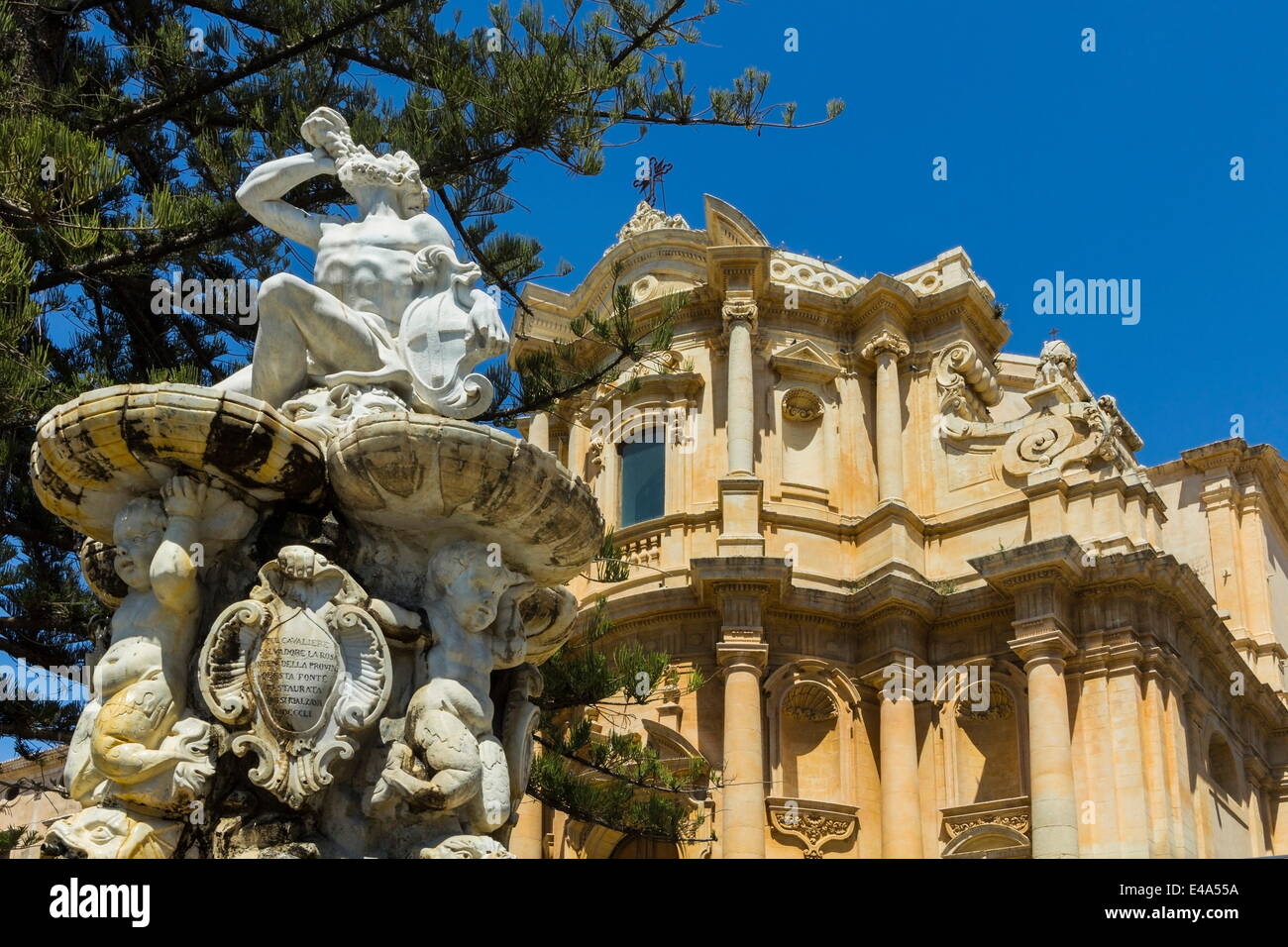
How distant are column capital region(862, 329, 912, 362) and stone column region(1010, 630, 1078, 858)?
529 centimetres

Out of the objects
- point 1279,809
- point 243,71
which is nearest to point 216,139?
point 243,71

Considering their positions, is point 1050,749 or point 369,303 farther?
point 1050,749

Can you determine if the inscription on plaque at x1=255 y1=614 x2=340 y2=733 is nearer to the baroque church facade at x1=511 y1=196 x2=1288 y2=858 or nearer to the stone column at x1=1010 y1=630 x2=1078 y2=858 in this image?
the baroque church facade at x1=511 y1=196 x2=1288 y2=858

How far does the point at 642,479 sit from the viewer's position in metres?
22.2

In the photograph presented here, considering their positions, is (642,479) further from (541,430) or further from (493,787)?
(493,787)

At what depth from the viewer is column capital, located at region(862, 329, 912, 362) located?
22.3 metres

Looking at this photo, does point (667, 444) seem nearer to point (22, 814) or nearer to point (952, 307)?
point (952, 307)

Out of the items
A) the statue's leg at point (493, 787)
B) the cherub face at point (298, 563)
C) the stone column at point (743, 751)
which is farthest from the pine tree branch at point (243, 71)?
the stone column at point (743, 751)

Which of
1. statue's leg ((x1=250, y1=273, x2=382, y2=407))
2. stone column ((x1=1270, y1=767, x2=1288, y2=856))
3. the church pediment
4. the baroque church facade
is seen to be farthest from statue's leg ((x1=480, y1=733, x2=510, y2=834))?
stone column ((x1=1270, y1=767, x2=1288, y2=856))

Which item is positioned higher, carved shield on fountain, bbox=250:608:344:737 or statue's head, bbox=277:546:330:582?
statue's head, bbox=277:546:330:582

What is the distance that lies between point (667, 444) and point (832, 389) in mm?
2579

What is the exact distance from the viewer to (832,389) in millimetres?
22625

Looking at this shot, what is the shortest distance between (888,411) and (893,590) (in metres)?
3.36
